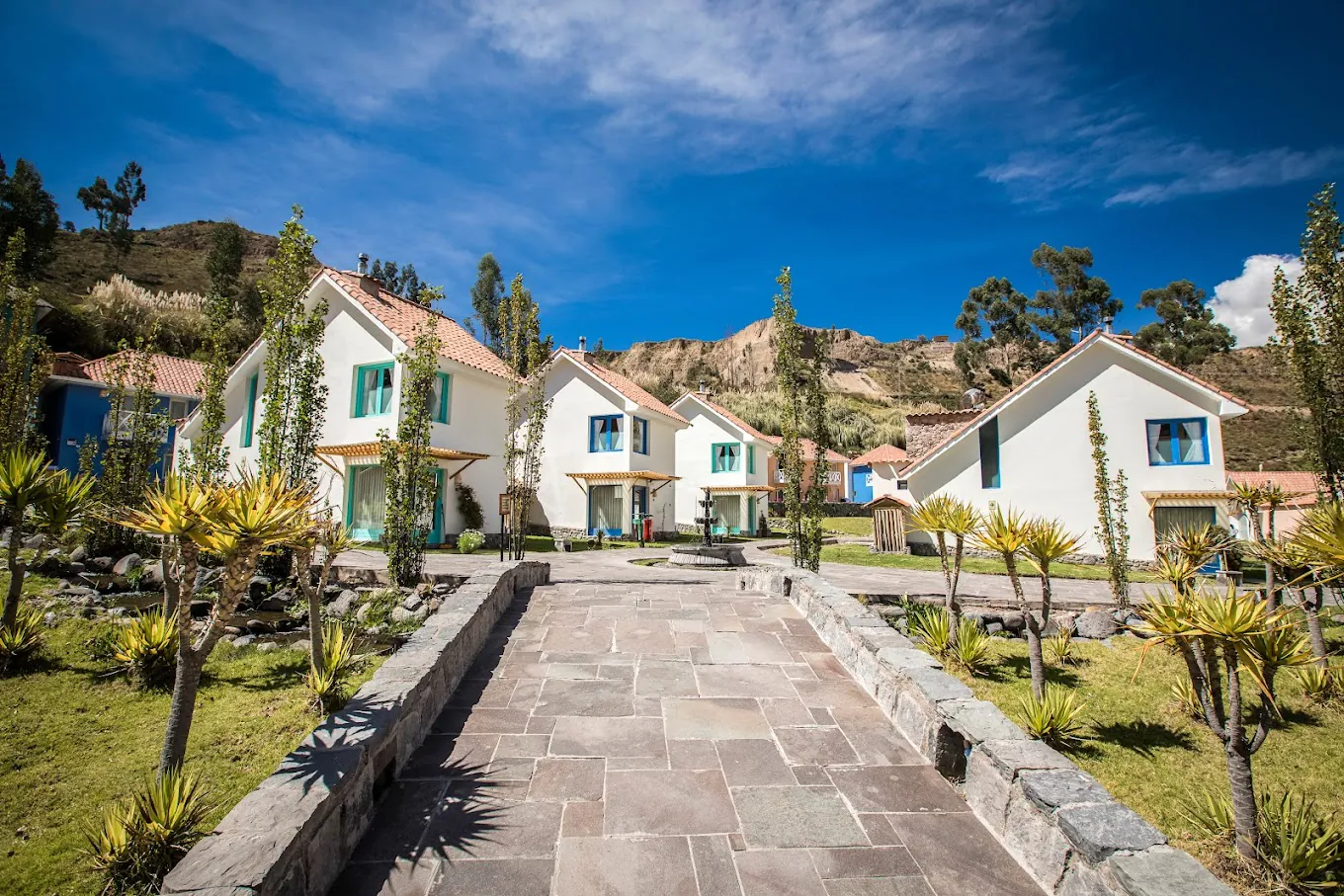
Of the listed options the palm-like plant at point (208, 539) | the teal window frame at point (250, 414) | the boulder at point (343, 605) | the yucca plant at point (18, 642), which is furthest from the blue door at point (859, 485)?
the palm-like plant at point (208, 539)

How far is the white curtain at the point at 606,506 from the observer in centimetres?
2375

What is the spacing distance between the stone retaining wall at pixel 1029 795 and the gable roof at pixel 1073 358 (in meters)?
17.1

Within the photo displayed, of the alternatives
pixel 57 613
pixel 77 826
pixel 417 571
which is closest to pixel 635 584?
pixel 417 571

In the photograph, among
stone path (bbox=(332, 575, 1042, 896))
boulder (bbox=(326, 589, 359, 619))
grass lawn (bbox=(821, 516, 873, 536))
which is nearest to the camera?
stone path (bbox=(332, 575, 1042, 896))

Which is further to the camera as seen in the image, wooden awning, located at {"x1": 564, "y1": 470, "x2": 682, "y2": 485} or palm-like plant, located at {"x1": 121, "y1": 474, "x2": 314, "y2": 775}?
wooden awning, located at {"x1": 564, "y1": 470, "x2": 682, "y2": 485}

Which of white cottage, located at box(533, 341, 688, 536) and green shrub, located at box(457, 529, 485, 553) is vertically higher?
white cottage, located at box(533, 341, 688, 536)

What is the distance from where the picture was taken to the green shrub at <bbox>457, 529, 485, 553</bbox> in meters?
17.1

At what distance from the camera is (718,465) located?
31406 millimetres

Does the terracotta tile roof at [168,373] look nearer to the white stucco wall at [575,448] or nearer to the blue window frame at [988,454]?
the white stucco wall at [575,448]

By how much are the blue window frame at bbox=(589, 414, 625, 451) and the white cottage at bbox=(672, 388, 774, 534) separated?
7.62 metres

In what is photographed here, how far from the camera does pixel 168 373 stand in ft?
88.0

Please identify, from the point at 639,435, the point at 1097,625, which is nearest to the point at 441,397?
the point at 639,435

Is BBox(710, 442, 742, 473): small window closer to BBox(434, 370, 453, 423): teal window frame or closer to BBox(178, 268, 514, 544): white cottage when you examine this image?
BBox(178, 268, 514, 544): white cottage

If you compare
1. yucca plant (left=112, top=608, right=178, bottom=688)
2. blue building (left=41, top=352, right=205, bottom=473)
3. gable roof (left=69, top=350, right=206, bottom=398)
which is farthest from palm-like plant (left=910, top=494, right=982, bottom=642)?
blue building (left=41, top=352, right=205, bottom=473)
